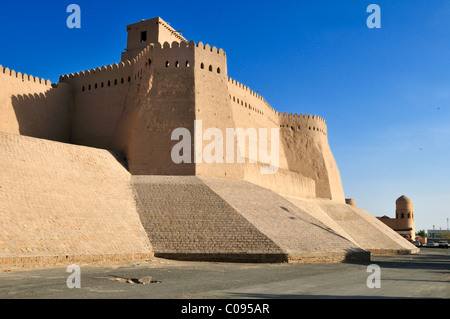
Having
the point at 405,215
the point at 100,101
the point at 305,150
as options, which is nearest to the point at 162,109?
the point at 100,101

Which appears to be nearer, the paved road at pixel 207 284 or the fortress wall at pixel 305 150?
the paved road at pixel 207 284

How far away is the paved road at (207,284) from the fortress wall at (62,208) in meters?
1.14

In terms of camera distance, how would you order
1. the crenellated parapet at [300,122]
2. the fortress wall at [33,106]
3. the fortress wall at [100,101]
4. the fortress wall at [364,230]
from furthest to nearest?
the crenellated parapet at [300,122], the fortress wall at [364,230], the fortress wall at [100,101], the fortress wall at [33,106]

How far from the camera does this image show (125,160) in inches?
872

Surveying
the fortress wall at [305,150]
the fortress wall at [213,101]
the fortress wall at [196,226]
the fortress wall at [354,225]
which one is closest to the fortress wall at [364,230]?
the fortress wall at [354,225]

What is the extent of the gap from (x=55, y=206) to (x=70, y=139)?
10.1 m

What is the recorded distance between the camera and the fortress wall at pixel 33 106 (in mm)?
22375

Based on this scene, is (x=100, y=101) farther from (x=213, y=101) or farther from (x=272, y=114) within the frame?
(x=272, y=114)

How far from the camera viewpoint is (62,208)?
53.0ft

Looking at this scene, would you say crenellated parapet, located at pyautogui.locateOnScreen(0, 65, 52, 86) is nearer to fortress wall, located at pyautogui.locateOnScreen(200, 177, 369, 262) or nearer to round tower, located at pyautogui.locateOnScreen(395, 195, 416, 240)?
fortress wall, located at pyautogui.locateOnScreen(200, 177, 369, 262)

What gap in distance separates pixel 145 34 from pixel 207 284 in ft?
70.3

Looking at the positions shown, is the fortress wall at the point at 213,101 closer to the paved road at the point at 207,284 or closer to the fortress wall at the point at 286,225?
the fortress wall at the point at 286,225

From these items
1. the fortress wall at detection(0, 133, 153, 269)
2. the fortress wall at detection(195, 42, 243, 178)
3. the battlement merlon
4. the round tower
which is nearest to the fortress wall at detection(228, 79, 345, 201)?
the battlement merlon

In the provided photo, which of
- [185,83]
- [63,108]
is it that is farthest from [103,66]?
[185,83]
